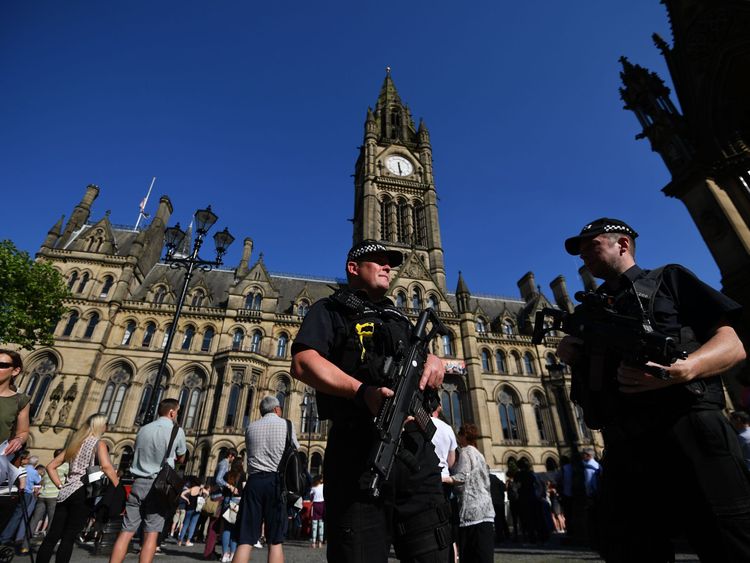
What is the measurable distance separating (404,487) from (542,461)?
99.3ft

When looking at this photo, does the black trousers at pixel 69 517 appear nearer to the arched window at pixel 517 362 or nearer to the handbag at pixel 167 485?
the handbag at pixel 167 485

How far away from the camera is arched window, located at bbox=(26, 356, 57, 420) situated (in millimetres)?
23172

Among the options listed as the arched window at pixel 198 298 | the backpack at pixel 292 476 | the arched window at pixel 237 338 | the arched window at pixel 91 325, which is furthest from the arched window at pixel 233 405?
the backpack at pixel 292 476

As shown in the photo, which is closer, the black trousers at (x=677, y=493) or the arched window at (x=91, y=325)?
the black trousers at (x=677, y=493)

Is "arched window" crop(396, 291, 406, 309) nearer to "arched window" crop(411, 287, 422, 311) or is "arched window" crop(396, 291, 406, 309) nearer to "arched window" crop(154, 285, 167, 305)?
"arched window" crop(411, 287, 422, 311)

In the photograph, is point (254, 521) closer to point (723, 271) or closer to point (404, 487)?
point (404, 487)

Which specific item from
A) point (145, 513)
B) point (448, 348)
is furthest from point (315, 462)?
point (145, 513)

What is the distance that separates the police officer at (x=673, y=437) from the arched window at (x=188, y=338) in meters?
28.5

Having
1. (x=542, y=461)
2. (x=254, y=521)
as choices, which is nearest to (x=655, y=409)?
(x=254, y=521)

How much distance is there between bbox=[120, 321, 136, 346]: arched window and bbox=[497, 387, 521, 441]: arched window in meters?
27.6

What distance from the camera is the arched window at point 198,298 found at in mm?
28958

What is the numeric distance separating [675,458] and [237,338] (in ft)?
91.4

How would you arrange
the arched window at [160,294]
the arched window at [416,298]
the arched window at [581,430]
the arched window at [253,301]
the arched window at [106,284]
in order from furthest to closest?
the arched window at [416,298], the arched window at [160,294], the arched window at [253,301], the arched window at [581,430], the arched window at [106,284]

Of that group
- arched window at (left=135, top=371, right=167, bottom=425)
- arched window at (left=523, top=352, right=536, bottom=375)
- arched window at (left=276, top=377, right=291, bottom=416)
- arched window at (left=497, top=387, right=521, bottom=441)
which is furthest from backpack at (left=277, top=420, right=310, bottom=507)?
arched window at (left=523, top=352, right=536, bottom=375)
